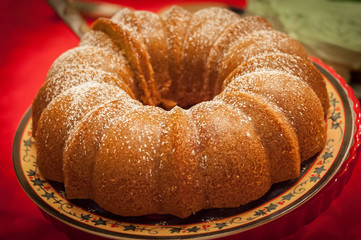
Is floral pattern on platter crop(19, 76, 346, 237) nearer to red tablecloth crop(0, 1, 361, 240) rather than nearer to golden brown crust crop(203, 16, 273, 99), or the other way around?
red tablecloth crop(0, 1, 361, 240)

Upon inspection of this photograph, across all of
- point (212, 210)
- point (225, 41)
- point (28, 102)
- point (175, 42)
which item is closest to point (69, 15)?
point (28, 102)

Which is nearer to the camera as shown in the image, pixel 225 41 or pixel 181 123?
pixel 181 123

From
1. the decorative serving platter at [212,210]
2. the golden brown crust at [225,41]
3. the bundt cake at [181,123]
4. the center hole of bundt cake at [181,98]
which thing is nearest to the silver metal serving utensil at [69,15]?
the bundt cake at [181,123]

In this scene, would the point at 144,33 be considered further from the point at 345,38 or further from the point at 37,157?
the point at 345,38

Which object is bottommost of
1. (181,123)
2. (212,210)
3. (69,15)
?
(212,210)

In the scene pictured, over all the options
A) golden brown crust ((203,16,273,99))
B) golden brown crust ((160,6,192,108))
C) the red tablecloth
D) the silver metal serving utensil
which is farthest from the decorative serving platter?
the silver metal serving utensil

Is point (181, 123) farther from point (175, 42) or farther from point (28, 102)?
point (28, 102)

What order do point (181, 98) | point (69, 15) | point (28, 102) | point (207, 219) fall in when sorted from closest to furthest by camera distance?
point (207, 219) → point (181, 98) → point (69, 15) → point (28, 102)
